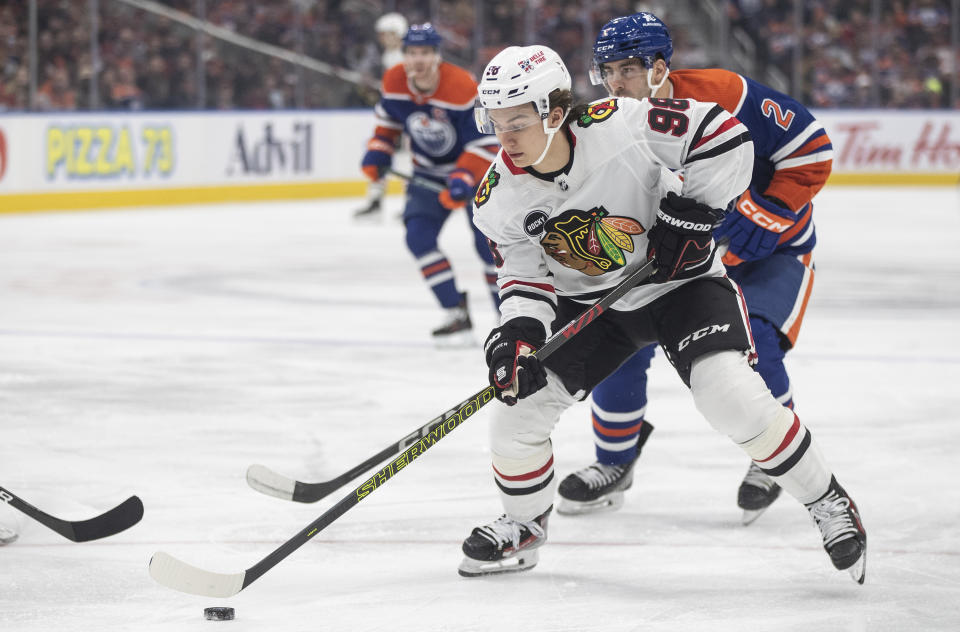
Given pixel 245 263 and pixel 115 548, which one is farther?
pixel 245 263

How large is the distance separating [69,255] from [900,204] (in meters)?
7.02

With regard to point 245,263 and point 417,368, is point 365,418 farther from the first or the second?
point 245,263

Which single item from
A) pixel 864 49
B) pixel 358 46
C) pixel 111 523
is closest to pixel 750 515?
pixel 111 523

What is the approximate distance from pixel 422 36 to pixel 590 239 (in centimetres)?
286

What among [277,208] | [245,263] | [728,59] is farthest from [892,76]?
[245,263]

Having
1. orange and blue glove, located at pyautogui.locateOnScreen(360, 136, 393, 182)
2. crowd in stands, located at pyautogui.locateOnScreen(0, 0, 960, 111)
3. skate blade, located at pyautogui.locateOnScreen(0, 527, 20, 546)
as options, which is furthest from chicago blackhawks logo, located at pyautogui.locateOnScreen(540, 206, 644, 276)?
crowd in stands, located at pyautogui.locateOnScreen(0, 0, 960, 111)

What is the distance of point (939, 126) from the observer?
13.6 m

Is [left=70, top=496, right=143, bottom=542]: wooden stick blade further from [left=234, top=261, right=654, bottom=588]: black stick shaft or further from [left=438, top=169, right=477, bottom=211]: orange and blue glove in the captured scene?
[left=438, top=169, right=477, bottom=211]: orange and blue glove

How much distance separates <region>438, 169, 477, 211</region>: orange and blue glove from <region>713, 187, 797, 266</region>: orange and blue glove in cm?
222

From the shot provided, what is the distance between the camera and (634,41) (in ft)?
9.45

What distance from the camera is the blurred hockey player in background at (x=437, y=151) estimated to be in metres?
5.24

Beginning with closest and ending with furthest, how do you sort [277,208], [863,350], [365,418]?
[365,418], [863,350], [277,208]

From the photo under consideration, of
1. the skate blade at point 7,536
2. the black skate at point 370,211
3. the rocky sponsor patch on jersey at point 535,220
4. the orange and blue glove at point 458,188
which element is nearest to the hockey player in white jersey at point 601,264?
the rocky sponsor patch on jersey at point 535,220

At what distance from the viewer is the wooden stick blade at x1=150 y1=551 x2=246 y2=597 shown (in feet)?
7.68
